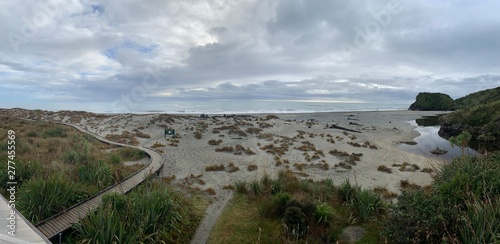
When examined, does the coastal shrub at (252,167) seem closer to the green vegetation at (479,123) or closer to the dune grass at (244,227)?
the dune grass at (244,227)

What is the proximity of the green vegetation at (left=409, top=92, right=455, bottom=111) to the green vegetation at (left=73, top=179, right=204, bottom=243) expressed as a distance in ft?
506

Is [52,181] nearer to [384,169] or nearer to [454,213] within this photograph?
[454,213]

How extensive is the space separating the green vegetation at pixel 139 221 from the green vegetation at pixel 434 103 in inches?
6072

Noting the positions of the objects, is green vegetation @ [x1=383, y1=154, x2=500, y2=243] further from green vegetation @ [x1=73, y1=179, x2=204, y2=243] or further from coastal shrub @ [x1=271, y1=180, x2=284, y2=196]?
green vegetation @ [x1=73, y1=179, x2=204, y2=243]

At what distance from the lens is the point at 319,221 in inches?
329

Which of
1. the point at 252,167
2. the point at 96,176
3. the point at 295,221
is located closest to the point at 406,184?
the point at 252,167

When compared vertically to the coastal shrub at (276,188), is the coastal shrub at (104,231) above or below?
above

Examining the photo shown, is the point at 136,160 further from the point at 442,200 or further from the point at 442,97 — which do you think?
the point at 442,97

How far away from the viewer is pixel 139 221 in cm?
707

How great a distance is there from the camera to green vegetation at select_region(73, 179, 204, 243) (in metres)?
6.30

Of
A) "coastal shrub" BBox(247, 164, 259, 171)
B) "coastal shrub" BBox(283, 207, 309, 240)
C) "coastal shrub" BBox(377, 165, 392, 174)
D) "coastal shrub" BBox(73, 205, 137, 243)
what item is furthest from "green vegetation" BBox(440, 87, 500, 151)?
"coastal shrub" BBox(73, 205, 137, 243)

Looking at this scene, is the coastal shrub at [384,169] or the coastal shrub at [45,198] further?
the coastal shrub at [384,169]

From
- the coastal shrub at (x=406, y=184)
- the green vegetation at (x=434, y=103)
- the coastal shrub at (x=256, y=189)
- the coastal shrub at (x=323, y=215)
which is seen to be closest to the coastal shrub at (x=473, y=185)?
Result: the coastal shrub at (x=323, y=215)

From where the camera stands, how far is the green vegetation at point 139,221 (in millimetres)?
6303
